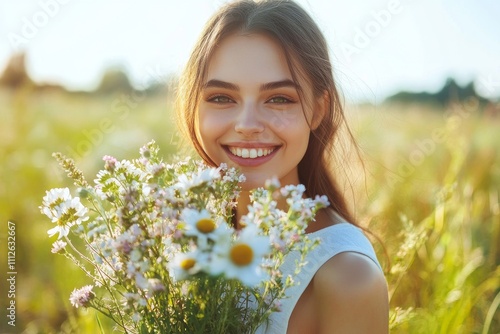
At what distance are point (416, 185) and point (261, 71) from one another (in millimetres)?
2532

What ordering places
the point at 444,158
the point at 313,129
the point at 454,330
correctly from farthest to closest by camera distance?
the point at 444,158
the point at 454,330
the point at 313,129

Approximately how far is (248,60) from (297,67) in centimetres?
18

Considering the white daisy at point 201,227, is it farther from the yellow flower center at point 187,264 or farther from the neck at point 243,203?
the neck at point 243,203

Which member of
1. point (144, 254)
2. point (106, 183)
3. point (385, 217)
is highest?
point (106, 183)

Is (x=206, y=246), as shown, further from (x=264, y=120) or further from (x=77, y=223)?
(x=264, y=120)

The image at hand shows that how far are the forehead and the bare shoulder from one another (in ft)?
2.00

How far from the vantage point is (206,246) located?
1152 millimetres

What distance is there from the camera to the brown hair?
2217 mm

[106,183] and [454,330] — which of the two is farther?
[454,330]

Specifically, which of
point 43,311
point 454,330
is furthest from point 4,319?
point 454,330

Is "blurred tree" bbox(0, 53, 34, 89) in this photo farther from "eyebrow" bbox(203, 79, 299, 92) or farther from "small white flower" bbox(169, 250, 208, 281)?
"small white flower" bbox(169, 250, 208, 281)

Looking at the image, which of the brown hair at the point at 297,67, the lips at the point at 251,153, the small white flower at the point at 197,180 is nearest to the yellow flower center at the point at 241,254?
the small white flower at the point at 197,180

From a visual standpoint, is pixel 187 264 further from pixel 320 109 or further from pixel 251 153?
pixel 320 109

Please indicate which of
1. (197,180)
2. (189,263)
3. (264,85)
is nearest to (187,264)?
(189,263)
